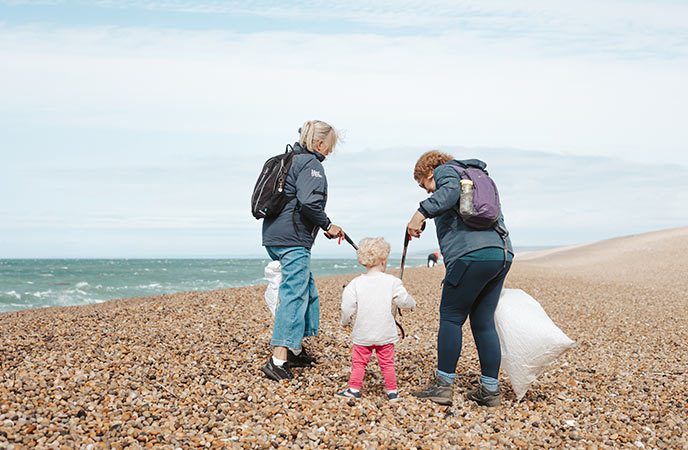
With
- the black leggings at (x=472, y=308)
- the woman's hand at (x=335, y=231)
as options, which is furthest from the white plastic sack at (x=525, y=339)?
the woman's hand at (x=335, y=231)

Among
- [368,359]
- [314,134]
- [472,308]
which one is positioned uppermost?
[314,134]

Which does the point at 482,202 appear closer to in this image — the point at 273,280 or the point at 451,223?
the point at 451,223

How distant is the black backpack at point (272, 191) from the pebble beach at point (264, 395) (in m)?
1.50

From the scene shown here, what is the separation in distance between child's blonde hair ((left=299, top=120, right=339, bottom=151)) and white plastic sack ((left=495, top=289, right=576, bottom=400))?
2.04 meters

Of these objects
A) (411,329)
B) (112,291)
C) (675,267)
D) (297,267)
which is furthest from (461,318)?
(112,291)

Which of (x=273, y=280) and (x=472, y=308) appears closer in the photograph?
(x=472, y=308)

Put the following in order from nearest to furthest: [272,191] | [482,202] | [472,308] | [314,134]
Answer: [482,202] → [472,308] → [272,191] → [314,134]

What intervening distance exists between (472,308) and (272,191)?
193 cm

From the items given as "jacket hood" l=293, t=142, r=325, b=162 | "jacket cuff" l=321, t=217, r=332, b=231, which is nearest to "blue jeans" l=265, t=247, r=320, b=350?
"jacket cuff" l=321, t=217, r=332, b=231

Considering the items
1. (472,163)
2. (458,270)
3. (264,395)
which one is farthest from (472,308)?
(264,395)

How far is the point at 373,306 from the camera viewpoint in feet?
14.1

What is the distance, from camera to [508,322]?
460cm

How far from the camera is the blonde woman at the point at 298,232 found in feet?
15.2

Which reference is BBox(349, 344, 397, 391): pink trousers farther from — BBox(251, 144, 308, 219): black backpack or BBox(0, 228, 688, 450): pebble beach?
BBox(251, 144, 308, 219): black backpack
